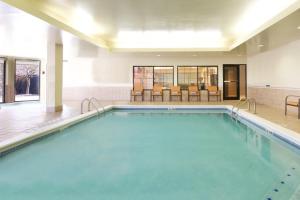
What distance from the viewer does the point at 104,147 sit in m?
5.00

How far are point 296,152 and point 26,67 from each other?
12.3m

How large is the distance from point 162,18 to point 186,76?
716 cm

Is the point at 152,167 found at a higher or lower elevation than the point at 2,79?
lower

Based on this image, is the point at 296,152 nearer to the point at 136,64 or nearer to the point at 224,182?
the point at 224,182

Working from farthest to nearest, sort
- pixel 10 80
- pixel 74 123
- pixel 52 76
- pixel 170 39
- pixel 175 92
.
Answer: pixel 175 92, pixel 10 80, pixel 170 39, pixel 52 76, pixel 74 123

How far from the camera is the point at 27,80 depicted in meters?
13.3

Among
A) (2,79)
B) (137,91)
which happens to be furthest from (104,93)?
(2,79)

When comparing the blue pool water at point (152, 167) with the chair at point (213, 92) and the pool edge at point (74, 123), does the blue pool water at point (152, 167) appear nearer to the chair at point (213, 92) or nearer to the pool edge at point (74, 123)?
the pool edge at point (74, 123)

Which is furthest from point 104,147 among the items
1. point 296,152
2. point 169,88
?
point 169,88

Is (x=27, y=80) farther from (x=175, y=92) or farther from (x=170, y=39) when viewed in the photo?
(x=170, y=39)

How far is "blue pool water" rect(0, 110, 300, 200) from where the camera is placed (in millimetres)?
2951

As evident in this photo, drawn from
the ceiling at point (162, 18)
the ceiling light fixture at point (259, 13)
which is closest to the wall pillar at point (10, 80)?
the ceiling at point (162, 18)

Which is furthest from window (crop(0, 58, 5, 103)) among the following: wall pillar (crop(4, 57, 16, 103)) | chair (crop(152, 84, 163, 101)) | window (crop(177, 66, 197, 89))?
window (crop(177, 66, 197, 89))

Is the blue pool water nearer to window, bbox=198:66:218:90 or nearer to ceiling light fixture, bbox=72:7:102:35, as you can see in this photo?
ceiling light fixture, bbox=72:7:102:35
